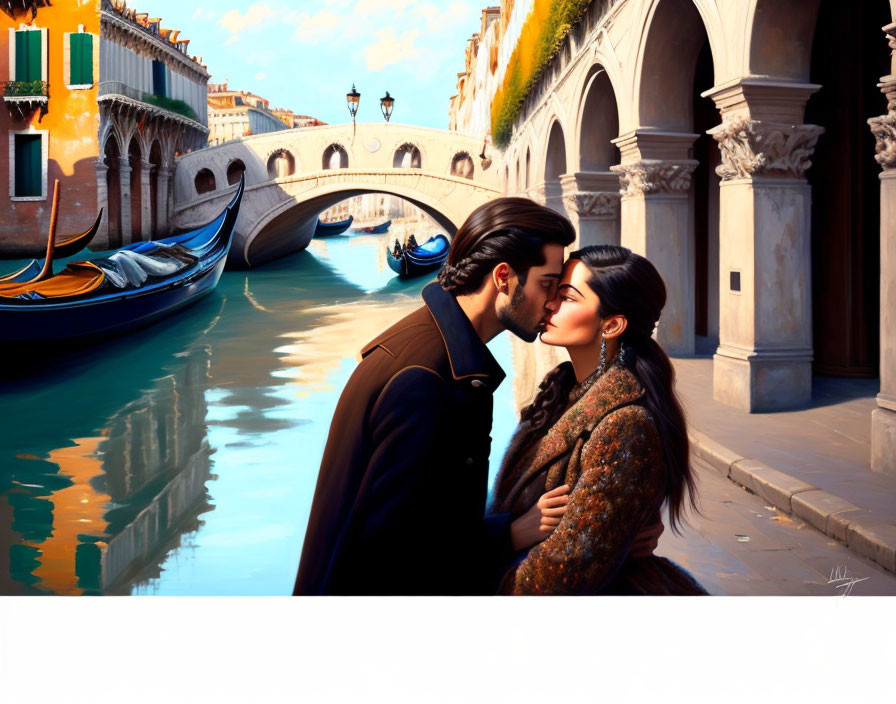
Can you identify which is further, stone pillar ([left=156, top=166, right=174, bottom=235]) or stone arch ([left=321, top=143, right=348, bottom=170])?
stone arch ([left=321, top=143, right=348, bottom=170])

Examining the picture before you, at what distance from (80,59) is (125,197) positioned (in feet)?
3.70

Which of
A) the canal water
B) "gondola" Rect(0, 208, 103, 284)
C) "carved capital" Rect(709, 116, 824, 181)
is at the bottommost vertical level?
the canal water

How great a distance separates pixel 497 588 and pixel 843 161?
388cm

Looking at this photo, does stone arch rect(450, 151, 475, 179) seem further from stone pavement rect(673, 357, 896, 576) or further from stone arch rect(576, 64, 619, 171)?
stone pavement rect(673, 357, 896, 576)

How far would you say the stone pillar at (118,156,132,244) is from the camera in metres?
3.92

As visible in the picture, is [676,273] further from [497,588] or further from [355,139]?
[355,139]

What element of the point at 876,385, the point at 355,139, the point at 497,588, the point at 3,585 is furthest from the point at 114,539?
the point at 355,139

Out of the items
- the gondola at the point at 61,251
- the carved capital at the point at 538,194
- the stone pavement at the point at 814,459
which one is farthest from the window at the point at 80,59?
the carved capital at the point at 538,194

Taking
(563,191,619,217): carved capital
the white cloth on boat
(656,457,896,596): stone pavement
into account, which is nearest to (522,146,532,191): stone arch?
(563,191,619,217): carved capital

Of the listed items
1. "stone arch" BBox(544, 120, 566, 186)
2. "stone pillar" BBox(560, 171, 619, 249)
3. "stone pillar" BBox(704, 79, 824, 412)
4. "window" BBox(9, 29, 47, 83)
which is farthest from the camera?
→ "stone arch" BBox(544, 120, 566, 186)

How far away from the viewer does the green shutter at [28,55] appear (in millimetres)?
3277

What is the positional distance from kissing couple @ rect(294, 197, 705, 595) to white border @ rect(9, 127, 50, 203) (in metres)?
2.38

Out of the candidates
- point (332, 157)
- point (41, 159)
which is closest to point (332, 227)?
point (332, 157)
